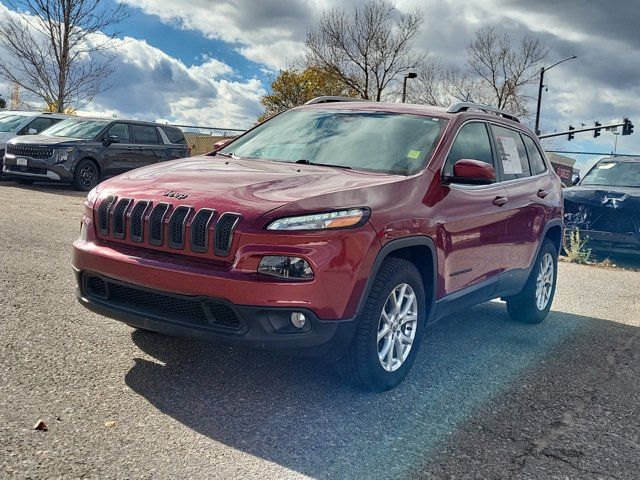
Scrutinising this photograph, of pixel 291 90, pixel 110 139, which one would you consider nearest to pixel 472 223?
pixel 110 139

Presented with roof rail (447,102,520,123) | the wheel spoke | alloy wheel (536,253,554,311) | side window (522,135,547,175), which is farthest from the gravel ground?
roof rail (447,102,520,123)

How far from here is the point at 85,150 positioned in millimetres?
14445

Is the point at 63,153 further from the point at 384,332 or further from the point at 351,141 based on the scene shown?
the point at 384,332

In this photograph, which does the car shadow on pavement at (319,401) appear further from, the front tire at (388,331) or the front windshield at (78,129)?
the front windshield at (78,129)

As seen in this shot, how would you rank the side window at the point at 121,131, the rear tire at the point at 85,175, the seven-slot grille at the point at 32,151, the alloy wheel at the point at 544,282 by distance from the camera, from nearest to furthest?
the alloy wheel at the point at 544,282 → the seven-slot grille at the point at 32,151 → the rear tire at the point at 85,175 → the side window at the point at 121,131

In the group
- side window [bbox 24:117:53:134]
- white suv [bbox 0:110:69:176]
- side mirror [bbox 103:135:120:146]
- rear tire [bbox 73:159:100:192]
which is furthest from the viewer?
side window [bbox 24:117:53:134]

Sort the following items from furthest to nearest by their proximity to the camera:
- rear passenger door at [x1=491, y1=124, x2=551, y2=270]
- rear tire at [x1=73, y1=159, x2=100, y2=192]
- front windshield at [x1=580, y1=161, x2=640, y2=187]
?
rear tire at [x1=73, y1=159, x2=100, y2=192], front windshield at [x1=580, y1=161, x2=640, y2=187], rear passenger door at [x1=491, y1=124, x2=551, y2=270]

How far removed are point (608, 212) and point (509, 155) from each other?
19.6 ft

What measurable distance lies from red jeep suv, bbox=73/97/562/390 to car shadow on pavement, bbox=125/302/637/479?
0.27 m

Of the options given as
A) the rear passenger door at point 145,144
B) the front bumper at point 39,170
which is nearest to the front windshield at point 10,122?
the front bumper at point 39,170

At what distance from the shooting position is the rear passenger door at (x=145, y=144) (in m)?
15.6

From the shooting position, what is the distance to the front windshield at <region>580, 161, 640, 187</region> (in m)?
11.3

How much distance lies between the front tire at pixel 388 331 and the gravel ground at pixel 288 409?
16 centimetres

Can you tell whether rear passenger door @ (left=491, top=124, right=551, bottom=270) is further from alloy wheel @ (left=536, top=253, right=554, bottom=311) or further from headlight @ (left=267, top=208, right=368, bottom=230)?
headlight @ (left=267, top=208, right=368, bottom=230)
